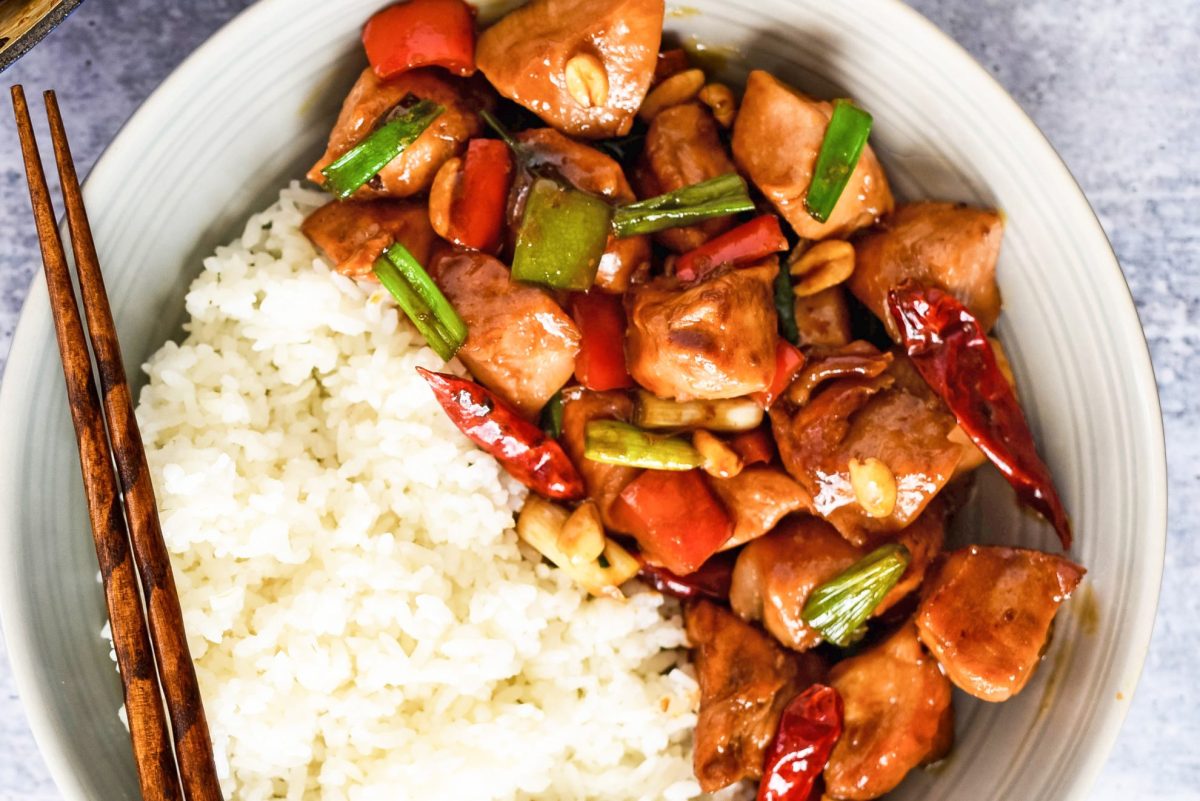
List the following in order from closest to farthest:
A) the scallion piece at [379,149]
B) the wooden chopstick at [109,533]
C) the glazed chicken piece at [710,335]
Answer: the wooden chopstick at [109,533], the glazed chicken piece at [710,335], the scallion piece at [379,149]

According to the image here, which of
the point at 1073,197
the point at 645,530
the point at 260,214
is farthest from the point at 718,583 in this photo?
the point at 260,214

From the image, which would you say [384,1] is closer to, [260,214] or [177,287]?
[260,214]

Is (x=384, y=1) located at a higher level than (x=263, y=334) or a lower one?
higher

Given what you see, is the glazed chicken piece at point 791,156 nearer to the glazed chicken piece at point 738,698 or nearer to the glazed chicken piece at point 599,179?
the glazed chicken piece at point 599,179

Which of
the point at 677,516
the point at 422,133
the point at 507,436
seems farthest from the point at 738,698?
the point at 422,133

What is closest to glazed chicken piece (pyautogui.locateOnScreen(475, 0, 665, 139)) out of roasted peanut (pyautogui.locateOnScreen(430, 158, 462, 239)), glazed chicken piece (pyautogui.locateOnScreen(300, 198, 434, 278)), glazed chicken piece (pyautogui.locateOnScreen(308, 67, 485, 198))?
glazed chicken piece (pyautogui.locateOnScreen(308, 67, 485, 198))

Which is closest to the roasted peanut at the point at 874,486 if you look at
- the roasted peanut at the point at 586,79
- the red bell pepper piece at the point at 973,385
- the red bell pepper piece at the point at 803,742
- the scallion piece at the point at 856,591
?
the scallion piece at the point at 856,591

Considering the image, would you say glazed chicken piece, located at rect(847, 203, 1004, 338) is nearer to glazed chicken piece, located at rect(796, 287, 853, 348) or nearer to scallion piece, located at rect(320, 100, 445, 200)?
glazed chicken piece, located at rect(796, 287, 853, 348)
